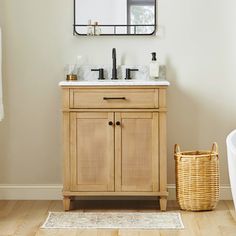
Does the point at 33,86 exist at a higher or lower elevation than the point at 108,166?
higher

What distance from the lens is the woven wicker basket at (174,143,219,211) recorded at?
4445mm

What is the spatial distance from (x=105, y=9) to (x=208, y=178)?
142 centimetres

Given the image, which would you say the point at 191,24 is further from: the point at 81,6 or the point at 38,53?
the point at 38,53

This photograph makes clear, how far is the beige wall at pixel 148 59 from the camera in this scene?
4.83 meters

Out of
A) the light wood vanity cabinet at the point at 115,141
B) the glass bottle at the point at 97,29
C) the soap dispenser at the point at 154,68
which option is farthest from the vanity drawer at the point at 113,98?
the glass bottle at the point at 97,29

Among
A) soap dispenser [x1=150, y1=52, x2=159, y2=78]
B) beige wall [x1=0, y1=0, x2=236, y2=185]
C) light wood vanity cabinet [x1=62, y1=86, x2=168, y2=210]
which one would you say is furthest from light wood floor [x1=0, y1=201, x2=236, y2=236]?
soap dispenser [x1=150, y1=52, x2=159, y2=78]

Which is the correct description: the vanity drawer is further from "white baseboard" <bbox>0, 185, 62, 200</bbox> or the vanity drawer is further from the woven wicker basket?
"white baseboard" <bbox>0, 185, 62, 200</bbox>

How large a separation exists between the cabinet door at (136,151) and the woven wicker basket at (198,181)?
19cm

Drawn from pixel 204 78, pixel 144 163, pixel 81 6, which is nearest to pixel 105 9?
pixel 81 6

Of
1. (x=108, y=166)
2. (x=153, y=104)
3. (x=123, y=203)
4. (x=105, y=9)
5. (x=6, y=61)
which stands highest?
(x=105, y=9)

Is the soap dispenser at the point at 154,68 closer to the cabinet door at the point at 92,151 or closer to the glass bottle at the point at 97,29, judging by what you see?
the glass bottle at the point at 97,29

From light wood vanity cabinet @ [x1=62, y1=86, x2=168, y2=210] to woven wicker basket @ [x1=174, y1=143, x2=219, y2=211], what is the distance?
13 centimetres

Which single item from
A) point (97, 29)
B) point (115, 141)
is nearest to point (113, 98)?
point (115, 141)

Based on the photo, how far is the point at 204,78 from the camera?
191 inches
